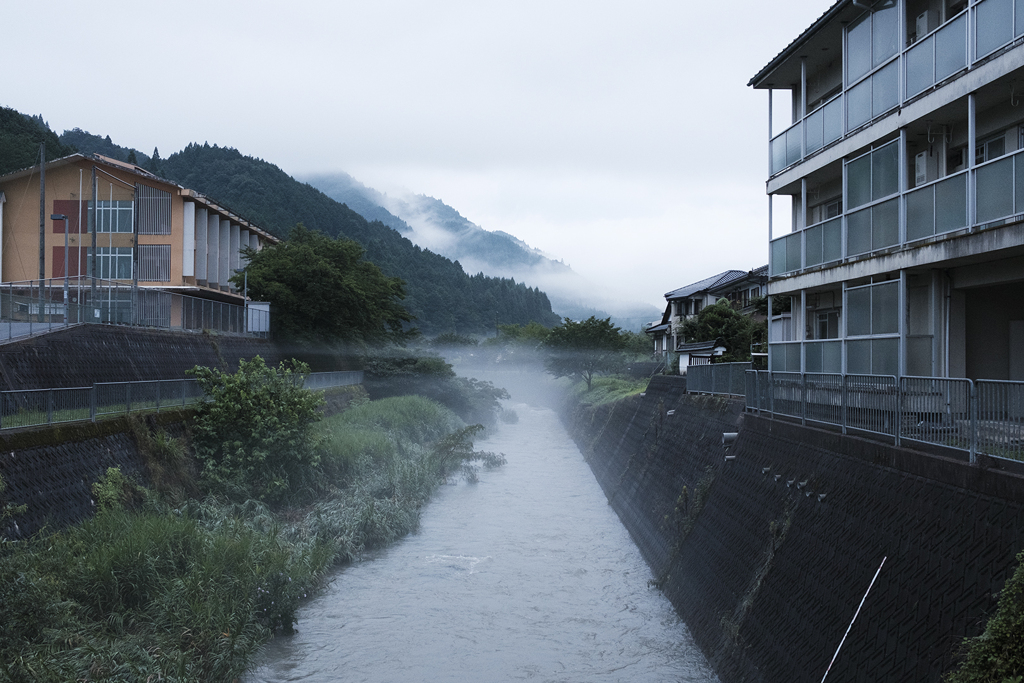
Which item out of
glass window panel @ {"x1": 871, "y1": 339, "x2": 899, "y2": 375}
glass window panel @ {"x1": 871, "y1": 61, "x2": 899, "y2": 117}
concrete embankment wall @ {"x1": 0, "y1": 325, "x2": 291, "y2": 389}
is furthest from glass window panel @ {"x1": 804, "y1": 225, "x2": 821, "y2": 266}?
concrete embankment wall @ {"x1": 0, "y1": 325, "x2": 291, "y2": 389}

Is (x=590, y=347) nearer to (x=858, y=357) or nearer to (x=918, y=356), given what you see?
(x=858, y=357)

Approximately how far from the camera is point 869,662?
6.71 m

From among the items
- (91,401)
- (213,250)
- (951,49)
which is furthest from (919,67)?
(213,250)

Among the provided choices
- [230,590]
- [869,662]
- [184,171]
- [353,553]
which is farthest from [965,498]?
[184,171]

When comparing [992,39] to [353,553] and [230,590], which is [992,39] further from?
[353,553]

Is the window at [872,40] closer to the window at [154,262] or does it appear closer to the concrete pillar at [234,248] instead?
the window at [154,262]

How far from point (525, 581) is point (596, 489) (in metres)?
12.1

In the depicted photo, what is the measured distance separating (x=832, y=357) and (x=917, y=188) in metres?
4.25

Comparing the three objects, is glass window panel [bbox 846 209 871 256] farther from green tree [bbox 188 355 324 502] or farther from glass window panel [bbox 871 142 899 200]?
green tree [bbox 188 355 324 502]

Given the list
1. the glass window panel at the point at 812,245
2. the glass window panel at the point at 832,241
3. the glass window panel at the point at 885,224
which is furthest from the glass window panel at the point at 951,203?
the glass window panel at the point at 812,245

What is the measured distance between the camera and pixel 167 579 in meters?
11.6

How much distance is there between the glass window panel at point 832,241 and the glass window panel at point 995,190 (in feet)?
13.7

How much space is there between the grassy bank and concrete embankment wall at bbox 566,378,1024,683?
714 cm

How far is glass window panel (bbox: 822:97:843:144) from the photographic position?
15992mm
